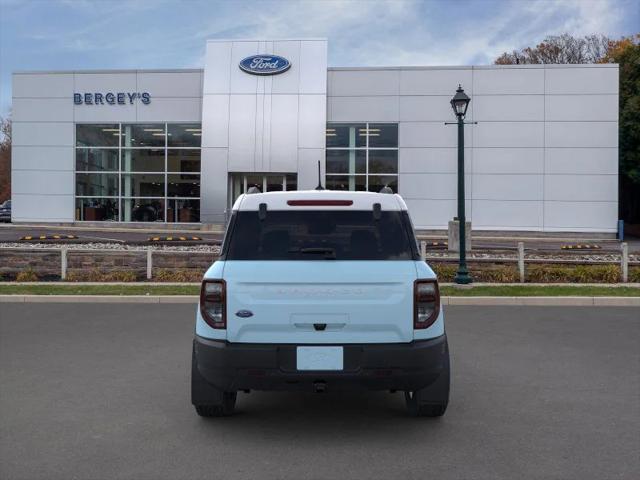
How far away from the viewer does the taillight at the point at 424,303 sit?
13.2 ft

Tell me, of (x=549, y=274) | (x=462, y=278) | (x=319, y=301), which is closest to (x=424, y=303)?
(x=319, y=301)

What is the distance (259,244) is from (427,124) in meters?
25.6

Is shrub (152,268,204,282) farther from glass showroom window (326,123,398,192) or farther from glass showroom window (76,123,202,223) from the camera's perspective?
glass showroom window (76,123,202,223)

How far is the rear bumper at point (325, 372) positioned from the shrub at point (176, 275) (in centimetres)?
985

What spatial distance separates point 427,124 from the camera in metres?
28.6

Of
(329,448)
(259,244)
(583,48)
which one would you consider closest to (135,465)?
(329,448)

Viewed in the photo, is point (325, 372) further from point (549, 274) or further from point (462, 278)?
point (549, 274)

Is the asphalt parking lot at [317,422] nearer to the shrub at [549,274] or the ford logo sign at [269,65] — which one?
the shrub at [549,274]

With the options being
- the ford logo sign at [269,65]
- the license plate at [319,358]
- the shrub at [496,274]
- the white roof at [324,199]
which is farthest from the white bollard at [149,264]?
the ford logo sign at [269,65]

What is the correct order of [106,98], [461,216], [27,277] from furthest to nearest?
[106,98]
[27,277]
[461,216]

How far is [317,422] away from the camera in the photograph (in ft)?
15.4

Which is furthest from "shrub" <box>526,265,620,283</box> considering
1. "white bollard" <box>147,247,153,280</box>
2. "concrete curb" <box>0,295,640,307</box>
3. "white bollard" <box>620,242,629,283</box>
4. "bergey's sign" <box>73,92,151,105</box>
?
"bergey's sign" <box>73,92,151,105</box>

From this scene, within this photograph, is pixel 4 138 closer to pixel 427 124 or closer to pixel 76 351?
pixel 427 124

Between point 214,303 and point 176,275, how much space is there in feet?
33.3
